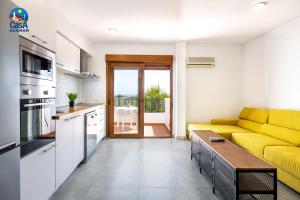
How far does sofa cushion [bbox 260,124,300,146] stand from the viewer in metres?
3.11

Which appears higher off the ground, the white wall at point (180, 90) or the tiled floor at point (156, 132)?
the white wall at point (180, 90)

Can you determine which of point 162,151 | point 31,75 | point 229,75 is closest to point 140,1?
point 31,75

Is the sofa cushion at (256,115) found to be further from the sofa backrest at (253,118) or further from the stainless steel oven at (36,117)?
the stainless steel oven at (36,117)

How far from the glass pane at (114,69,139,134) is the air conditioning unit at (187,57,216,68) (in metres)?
1.51

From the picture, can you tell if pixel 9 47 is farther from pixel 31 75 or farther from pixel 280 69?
pixel 280 69

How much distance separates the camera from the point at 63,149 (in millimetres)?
2447

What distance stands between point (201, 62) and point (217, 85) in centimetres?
82

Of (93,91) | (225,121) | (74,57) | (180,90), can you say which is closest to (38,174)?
(74,57)

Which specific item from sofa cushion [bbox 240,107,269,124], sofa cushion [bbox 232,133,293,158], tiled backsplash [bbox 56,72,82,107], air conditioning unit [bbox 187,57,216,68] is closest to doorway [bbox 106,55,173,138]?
air conditioning unit [bbox 187,57,216,68]

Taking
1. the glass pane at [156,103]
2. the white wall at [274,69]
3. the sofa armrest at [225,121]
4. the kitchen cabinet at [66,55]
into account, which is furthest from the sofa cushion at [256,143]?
the glass pane at [156,103]

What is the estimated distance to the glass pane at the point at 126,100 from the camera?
18.1 ft

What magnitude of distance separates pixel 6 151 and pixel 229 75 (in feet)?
17.6

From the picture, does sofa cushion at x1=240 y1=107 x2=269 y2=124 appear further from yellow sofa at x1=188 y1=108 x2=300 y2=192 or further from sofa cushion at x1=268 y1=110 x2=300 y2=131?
sofa cushion at x1=268 y1=110 x2=300 y2=131

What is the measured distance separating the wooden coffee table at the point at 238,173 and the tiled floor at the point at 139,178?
11.8 inches
